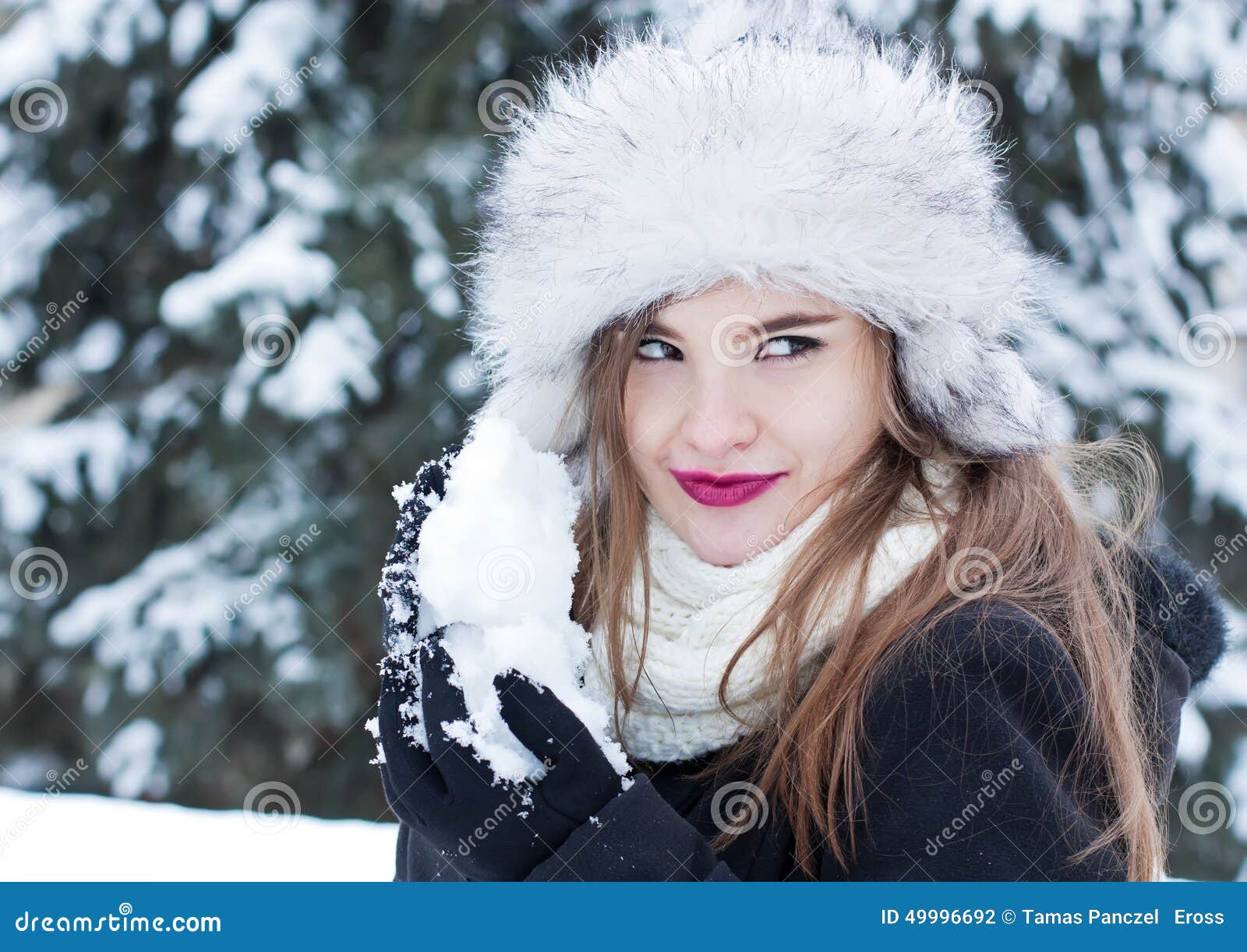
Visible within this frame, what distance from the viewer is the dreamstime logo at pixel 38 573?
3797 mm

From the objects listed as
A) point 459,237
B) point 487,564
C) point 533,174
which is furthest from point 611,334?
point 459,237

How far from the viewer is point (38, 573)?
12.6 feet

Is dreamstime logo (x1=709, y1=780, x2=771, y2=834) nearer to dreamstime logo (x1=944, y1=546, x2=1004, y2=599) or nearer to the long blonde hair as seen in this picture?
the long blonde hair

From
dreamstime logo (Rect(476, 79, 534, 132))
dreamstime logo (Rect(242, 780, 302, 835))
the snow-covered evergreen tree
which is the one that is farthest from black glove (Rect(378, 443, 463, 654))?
dreamstime logo (Rect(242, 780, 302, 835))

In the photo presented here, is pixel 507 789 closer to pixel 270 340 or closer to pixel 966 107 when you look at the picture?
pixel 966 107

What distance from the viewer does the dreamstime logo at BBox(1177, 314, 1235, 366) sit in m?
3.81

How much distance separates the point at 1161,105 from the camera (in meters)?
3.66

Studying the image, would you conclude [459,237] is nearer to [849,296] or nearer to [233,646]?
[233,646]

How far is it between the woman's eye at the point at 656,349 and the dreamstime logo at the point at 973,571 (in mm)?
465

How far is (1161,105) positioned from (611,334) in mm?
3007

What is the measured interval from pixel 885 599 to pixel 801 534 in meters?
0.14

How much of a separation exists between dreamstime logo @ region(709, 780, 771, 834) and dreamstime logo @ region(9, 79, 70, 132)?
11.4ft
